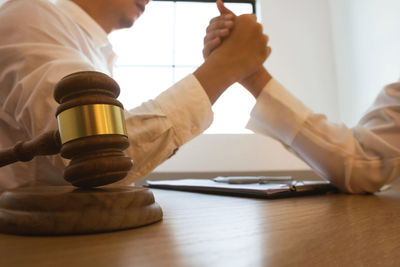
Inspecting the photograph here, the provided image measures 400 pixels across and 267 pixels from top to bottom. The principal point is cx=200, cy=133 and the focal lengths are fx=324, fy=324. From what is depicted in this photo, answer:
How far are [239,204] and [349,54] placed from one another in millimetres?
1767

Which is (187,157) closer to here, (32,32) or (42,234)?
(32,32)

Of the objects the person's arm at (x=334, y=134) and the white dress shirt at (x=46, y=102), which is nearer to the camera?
the white dress shirt at (x=46, y=102)

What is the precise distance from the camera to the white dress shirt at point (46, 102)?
41 centimetres

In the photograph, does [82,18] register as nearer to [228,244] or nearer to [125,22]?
[125,22]

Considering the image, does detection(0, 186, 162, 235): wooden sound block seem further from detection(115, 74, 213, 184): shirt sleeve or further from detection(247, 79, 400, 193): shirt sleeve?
detection(247, 79, 400, 193): shirt sleeve

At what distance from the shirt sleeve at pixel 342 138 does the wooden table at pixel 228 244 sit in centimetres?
30

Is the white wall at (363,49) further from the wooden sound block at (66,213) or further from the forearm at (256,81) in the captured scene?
the wooden sound block at (66,213)

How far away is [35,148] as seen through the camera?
11.6 inches

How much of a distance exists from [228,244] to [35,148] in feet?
0.65

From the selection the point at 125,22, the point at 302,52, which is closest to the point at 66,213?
the point at 125,22

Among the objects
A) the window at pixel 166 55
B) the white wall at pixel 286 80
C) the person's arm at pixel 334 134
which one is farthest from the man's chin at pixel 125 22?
the window at pixel 166 55

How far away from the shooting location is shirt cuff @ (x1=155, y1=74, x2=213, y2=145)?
48cm

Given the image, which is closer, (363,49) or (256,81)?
(256,81)

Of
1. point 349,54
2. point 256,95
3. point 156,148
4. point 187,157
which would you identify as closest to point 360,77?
point 349,54
